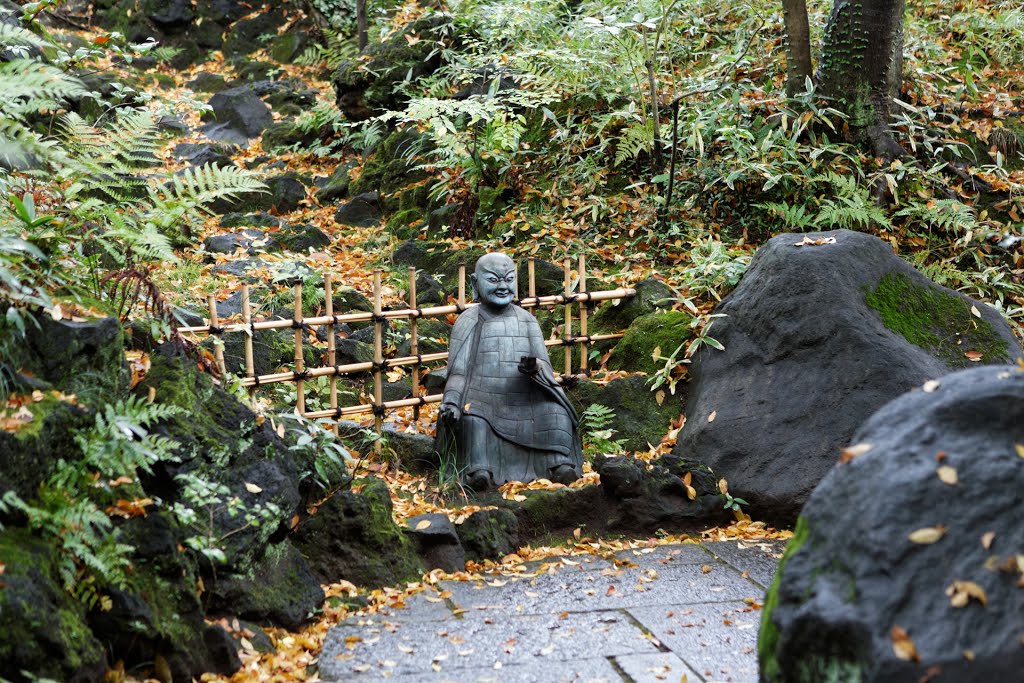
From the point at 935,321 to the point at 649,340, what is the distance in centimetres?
194

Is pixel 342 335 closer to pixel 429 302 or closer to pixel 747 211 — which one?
pixel 429 302

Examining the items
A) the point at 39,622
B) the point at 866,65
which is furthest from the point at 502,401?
the point at 866,65

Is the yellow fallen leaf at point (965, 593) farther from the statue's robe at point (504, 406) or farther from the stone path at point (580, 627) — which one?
the statue's robe at point (504, 406)

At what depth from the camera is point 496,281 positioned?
20.5 ft

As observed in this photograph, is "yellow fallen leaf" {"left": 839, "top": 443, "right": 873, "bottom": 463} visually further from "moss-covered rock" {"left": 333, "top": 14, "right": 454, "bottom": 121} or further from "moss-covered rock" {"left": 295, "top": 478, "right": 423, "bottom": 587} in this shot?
"moss-covered rock" {"left": 333, "top": 14, "right": 454, "bottom": 121}

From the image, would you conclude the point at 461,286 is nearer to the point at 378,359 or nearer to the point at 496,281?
the point at 496,281

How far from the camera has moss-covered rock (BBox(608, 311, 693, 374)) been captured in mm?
6930

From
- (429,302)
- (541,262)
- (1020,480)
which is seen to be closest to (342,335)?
(429,302)

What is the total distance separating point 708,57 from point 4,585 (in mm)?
9541

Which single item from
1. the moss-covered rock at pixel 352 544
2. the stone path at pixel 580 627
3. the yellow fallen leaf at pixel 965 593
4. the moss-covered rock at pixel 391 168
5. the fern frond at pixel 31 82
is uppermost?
the fern frond at pixel 31 82

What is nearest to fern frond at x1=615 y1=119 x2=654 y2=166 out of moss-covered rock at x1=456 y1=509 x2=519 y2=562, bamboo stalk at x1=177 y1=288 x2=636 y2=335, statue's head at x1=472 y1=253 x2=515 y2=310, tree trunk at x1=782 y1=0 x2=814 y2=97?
tree trunk at x1=782 y1=0 x2=814 y2=97

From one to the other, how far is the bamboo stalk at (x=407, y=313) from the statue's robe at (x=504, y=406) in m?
0.33

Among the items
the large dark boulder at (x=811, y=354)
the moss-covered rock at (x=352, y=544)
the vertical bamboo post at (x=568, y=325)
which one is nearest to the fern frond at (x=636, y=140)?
the vertical bamboo post at (x=568, y=325)

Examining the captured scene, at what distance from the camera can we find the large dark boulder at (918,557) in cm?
231
